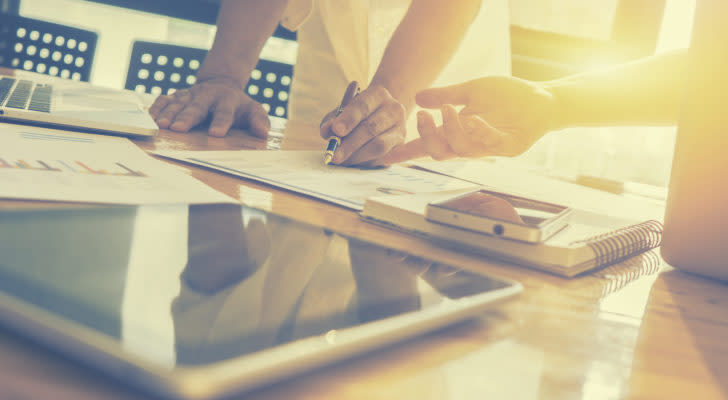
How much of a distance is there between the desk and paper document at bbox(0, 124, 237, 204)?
6 centimetres

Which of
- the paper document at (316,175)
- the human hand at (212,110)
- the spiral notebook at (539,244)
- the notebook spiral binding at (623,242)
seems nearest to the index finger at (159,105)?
the human hand at (212,110)

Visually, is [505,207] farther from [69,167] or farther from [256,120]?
[256,120]

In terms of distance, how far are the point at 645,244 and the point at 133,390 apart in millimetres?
560

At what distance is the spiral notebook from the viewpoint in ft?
1.51

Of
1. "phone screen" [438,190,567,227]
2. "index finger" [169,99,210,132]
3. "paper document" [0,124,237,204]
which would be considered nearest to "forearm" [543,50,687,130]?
"phone screen" [438,190,567,227]

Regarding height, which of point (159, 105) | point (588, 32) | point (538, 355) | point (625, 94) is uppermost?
point (588, 32)

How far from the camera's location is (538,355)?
0.94ft

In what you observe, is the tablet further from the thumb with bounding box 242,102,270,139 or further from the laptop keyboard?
the thumb with bounding box 242,102,270,139

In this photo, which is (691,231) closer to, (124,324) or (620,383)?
(620,383)

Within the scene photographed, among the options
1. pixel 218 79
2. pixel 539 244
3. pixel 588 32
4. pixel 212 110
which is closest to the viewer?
pixel 539 244

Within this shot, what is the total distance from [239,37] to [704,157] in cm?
100

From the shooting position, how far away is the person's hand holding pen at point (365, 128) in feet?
2.74

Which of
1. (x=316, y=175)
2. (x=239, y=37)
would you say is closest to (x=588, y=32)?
(x=239, y=37)

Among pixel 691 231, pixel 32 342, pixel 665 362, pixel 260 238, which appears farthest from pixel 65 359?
pixel 691 231
